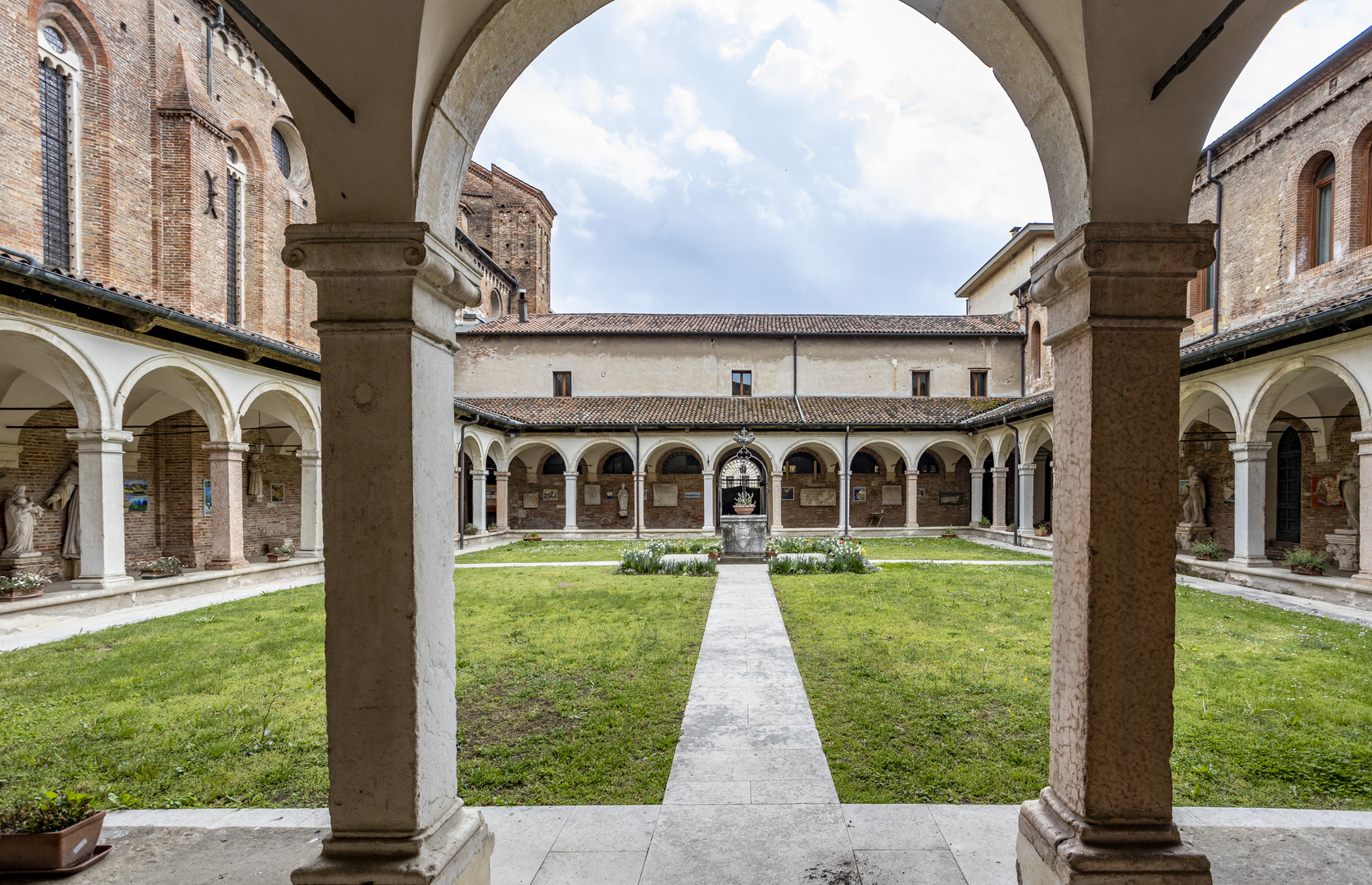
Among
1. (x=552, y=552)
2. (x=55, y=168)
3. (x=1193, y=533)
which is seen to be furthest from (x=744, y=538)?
(x=55, y=168)

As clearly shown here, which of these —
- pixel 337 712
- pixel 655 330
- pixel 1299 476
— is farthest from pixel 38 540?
pixel 1299 476

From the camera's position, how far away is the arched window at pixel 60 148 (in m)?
11.8

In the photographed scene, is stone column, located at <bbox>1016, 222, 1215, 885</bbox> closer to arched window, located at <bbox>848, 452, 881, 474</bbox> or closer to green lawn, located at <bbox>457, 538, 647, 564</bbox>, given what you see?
green lawn, located at <bbox>457, 538, 647, 564</bbox>

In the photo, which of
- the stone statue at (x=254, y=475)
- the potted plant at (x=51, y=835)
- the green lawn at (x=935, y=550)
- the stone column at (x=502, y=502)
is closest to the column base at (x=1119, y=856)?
the potted plant at (x=51, y=835)

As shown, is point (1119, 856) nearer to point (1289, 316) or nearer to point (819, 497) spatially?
point (1289, 316)

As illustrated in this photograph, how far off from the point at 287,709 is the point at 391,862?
13.9 ft

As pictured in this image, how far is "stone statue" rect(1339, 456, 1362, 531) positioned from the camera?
1187 centimetres

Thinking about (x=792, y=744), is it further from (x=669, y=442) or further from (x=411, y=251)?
(x=669, y=442)

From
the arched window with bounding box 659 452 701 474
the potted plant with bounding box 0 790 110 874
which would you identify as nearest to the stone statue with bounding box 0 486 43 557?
the potted plant with bounding box 0 790 110 874

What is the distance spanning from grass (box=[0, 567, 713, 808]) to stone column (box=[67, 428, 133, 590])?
6.19ft

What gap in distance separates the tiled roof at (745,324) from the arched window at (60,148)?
13.2 meters

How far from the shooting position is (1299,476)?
13.9m

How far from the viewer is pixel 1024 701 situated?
5543 millimetres

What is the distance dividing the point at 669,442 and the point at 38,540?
1587cm
